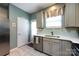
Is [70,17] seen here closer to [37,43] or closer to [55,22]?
[55,22]

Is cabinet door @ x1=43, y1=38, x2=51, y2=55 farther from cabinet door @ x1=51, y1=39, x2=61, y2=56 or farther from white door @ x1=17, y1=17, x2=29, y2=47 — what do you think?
white door @ x1=17, y1=17, x2=29, y2=47

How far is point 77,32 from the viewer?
1928 mm

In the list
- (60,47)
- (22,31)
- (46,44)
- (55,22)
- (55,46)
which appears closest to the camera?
(22,31)

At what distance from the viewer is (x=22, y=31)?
4.90 feet

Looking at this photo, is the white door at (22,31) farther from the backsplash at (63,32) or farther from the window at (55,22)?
the window at (55,22)

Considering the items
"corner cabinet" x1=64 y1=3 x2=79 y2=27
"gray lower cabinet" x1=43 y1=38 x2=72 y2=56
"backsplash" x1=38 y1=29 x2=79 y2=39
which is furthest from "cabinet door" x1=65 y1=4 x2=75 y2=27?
"gray lower cabinet" x1=43 y1=38 x2=72 y2=56

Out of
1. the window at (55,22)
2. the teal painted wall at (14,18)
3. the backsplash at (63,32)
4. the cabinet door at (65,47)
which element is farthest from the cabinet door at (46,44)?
the teal painted wall at (14,18)

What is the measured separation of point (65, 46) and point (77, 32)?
0.54m

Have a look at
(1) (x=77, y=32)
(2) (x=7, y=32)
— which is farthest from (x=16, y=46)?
(1) (x=77, y=32)

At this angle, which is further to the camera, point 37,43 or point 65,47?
point 37,43

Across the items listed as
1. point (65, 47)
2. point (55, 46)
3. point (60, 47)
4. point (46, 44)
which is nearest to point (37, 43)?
point (46, 44)

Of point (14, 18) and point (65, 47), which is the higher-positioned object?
point (14, 18)

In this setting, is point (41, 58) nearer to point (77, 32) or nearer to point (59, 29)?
point (59, 29)

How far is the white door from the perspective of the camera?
1.46 metres
